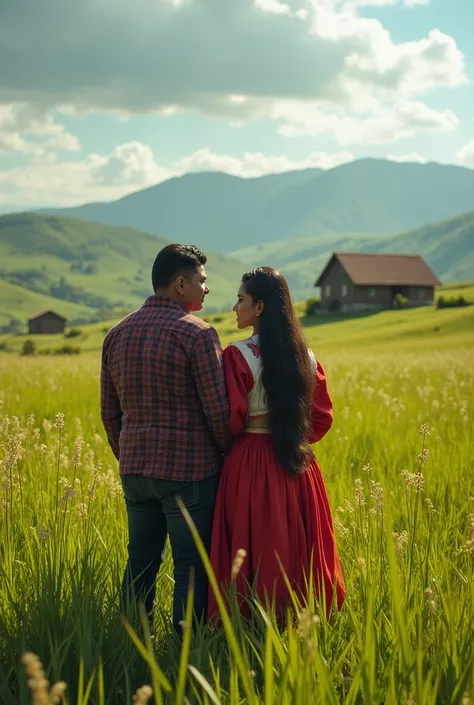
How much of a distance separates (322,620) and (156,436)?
148 cm

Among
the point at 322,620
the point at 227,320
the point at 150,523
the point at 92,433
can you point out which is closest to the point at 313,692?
the point at 322,620

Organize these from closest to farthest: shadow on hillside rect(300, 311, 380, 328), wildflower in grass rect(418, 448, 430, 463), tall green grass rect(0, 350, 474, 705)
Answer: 1. tall green grass rect(0, 350, 474, 705)
2. wildflower in grass rect(418, 448, 430, 463)
3. shadow on hillside rect(300, 311, 380, 328)

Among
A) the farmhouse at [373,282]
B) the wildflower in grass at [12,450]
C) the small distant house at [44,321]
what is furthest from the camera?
the small distant house at [44,321]

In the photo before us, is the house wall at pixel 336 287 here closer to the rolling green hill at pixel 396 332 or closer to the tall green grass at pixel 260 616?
the rolling green hill at pixel 396 332

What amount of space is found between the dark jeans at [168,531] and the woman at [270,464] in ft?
0.35

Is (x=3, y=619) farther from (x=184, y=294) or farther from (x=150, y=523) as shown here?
(x=184, y=294)

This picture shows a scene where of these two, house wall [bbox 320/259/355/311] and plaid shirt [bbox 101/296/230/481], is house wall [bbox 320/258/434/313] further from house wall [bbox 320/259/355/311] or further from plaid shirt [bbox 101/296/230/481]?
plaid shirt [bbox 101/296/230/481]

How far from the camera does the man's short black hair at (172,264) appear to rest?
436 cm

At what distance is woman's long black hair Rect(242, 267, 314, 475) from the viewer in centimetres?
431

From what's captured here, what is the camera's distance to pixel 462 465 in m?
6.88

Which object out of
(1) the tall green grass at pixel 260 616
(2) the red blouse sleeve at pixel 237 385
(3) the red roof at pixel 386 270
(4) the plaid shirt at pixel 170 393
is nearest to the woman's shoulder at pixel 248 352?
(2) the red blouse sleeve at pixel 237 385

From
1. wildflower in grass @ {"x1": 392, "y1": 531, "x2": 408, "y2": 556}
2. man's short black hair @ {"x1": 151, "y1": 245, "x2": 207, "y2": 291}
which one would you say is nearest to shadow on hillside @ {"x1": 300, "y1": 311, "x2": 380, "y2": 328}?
man's short black hair @ {"x1": 151, "y1": 245, "x2": 207, "y2": 291}

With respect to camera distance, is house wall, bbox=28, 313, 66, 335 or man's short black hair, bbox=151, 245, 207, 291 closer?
man's short black hair, bbox=151, 245, 207, 291

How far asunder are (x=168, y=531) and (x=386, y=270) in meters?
97.8
